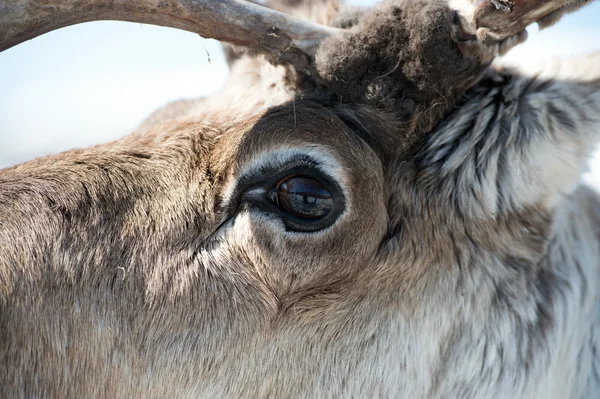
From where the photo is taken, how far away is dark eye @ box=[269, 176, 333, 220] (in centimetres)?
261

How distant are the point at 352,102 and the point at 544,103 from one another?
821 millimetres

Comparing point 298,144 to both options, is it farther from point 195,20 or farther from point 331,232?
point 195,20

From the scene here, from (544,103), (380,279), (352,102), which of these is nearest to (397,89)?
(352,102)

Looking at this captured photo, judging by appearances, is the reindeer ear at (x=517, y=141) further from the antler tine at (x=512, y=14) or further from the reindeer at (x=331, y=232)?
the antler tine at (x=512, y=14)

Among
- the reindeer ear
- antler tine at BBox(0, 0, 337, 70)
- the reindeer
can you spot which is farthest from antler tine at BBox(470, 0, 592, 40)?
antler tine at BBox(0, 0, 337, 70)

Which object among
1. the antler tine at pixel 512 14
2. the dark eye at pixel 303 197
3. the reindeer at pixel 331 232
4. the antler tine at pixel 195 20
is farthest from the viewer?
the dark eye at pixel 303 197

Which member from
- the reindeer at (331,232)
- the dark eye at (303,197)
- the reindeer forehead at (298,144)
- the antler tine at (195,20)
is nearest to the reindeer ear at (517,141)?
the reindeer at (331,232)

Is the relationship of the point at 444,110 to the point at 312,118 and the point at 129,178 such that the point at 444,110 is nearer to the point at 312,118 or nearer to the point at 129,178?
the point at 312,118

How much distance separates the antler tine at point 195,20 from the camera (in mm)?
2178

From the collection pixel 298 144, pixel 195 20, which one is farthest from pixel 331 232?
pixel 195 20

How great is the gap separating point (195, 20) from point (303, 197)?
33.7 inches

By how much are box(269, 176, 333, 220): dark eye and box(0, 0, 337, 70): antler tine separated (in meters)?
0.59

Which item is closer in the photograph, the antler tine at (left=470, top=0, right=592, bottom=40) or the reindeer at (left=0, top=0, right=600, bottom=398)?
the antler tine at (left=470, top=0, right=592, bottom=40)

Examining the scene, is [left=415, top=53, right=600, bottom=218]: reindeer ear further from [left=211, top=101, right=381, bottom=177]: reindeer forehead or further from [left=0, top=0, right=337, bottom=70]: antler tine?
[left=0, top=0, right=337, bottom=70]: antler tine
